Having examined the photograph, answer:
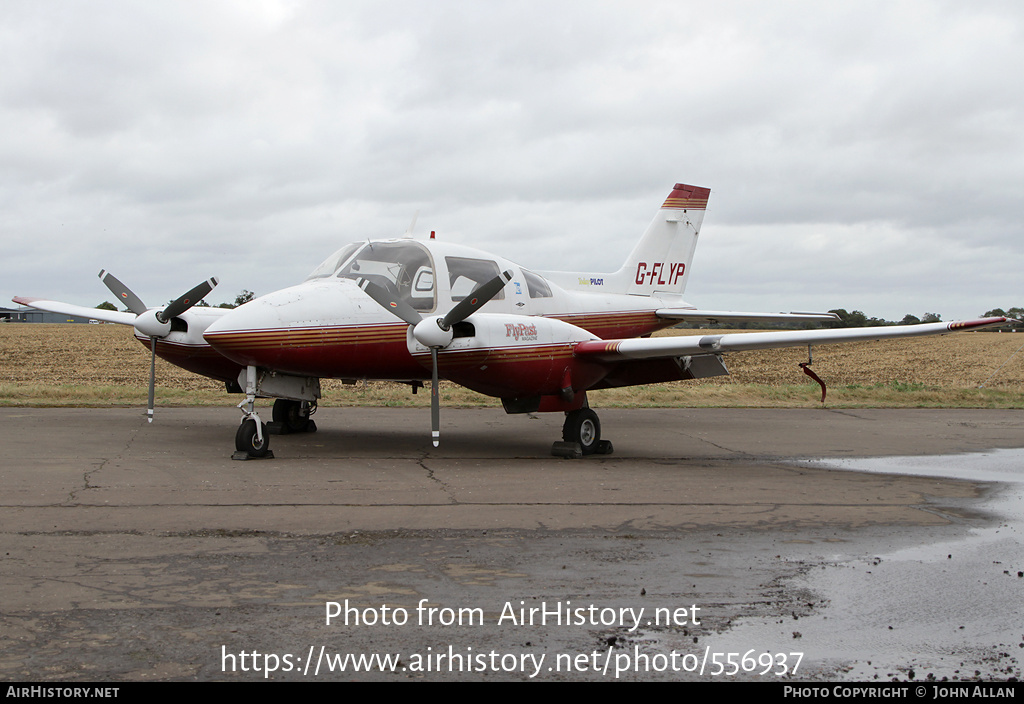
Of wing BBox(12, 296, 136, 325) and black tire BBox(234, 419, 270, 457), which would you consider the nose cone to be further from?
wing BBox(12, 296, 136, 325)

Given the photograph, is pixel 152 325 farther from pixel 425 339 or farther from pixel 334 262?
pixel 425 339

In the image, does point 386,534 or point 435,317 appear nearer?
point 386,534

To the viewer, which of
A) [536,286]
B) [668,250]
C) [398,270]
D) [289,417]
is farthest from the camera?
[668,250]

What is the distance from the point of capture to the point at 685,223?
17969 millimetres

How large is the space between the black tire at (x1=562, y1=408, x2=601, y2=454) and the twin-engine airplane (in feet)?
0.06

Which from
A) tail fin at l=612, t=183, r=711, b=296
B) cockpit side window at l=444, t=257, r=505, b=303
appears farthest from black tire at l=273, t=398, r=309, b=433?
tail fin at l=612, t=183, r=711, b=296

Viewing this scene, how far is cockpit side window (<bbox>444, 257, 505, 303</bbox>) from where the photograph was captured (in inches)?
496

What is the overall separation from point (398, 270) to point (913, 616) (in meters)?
8.72

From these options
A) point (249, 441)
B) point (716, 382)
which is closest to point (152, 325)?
point (249, 441)

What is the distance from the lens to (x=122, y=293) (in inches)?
539

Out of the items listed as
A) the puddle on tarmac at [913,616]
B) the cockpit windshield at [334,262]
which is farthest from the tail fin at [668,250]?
the puddle on tarmac at [913,616]

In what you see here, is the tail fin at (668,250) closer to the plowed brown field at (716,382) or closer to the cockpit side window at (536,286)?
the cockpit side window at (536,286)
